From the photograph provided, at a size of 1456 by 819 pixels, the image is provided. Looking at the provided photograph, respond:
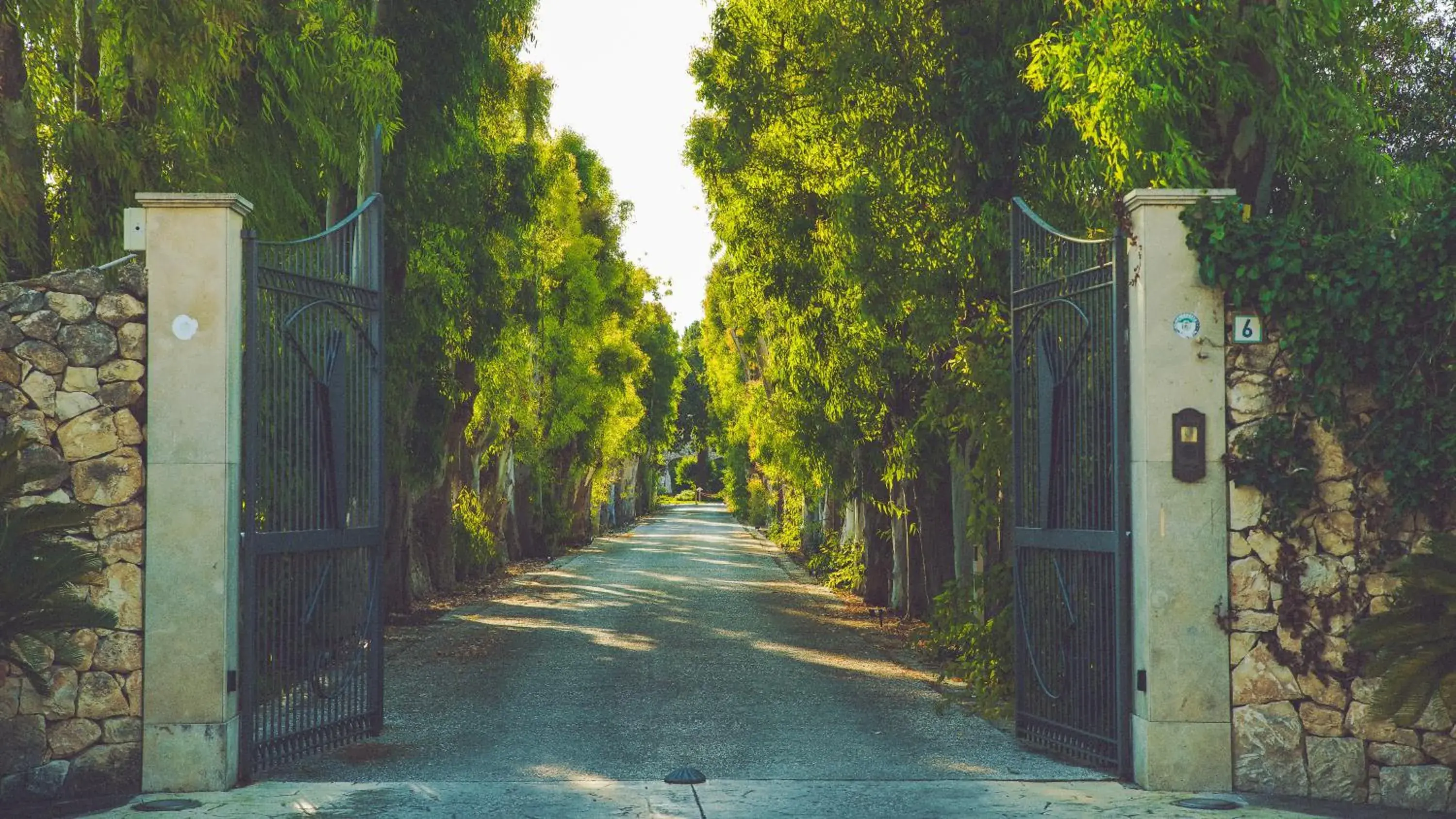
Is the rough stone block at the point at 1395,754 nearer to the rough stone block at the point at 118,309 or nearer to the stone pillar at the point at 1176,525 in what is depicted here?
the stone pillar at the point at 1176,525

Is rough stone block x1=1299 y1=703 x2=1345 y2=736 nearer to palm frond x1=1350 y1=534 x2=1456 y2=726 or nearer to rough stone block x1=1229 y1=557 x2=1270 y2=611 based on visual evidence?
palm frond x1=1350 y1=534 x2=1456 y2=726

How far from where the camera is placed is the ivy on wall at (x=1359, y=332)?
24.4ft

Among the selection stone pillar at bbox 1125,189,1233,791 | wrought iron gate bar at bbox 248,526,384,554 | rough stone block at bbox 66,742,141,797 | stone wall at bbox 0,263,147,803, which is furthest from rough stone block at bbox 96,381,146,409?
stone pillar at bbox 1125,189,1233,791

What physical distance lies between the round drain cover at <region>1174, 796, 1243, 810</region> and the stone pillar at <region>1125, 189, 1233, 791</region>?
0.83ft

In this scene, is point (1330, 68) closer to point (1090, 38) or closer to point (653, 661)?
point (1090, 38)

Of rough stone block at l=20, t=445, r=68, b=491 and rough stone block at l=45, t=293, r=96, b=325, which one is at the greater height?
rough stone block at l=45, t=293, r=96, b=325

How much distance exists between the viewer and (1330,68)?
36.8ft

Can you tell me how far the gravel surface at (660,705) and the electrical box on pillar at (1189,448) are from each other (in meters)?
1.94

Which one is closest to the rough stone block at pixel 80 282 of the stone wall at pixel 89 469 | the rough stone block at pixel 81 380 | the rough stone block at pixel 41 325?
the stone wall at pixel 89 469

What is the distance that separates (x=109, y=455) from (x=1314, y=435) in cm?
686

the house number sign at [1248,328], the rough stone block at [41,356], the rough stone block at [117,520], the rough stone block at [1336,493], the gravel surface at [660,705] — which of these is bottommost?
the gravel surface at [660,705]

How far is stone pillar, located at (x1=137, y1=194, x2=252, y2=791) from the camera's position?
7742 mm

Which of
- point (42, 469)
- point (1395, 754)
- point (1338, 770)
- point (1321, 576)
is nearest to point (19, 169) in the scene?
point (42, 469)

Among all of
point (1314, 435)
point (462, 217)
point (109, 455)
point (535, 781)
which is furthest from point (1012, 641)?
point (462, 217)
